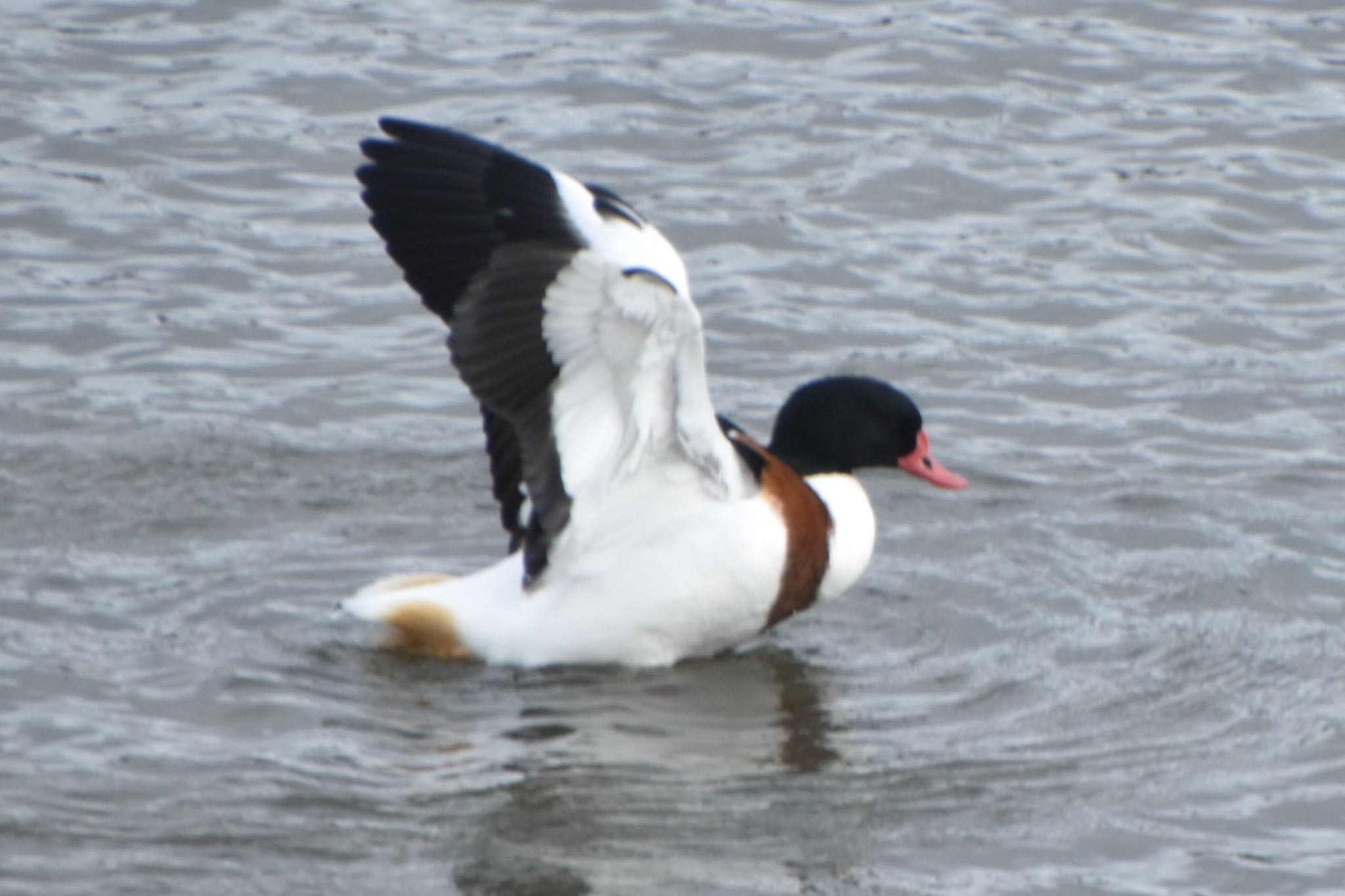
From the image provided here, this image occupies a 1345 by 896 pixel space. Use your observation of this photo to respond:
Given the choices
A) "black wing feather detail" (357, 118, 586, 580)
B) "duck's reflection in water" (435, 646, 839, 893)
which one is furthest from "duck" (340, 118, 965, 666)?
"duck's reflection in water" (435, 646, 839, 893)

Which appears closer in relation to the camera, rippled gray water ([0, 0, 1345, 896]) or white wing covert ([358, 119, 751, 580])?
rippled gray water ([0, 0, 1345, 896])

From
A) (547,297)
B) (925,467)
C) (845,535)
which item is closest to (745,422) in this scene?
(925,467)

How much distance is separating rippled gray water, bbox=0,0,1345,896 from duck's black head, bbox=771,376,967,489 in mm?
440

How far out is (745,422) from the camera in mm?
8430

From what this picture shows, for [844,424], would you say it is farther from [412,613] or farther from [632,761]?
[632,761]

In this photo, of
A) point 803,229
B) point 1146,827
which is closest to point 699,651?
point 1146,827

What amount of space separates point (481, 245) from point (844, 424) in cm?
150

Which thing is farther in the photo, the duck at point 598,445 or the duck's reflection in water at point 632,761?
the duck at point 598,445

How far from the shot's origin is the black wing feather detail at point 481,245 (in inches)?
229

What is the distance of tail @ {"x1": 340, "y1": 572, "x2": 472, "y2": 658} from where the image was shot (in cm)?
652

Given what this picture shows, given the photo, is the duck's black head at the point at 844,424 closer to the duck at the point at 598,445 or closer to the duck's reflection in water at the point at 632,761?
the duck at the point at 598,445

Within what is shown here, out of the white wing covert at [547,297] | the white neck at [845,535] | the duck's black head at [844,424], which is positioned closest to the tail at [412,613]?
the white wing covert at [547,297]

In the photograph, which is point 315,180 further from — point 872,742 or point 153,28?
point 872,742

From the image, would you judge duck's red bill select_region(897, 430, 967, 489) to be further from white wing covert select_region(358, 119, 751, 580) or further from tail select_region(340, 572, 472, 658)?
tail select_region(340, 572, 472, 658)
